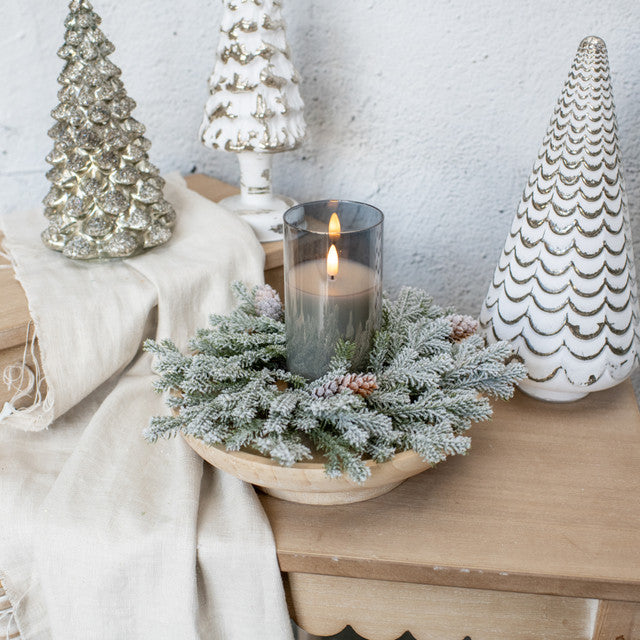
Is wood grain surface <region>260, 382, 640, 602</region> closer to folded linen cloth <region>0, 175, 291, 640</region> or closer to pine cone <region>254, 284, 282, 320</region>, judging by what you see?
folded linen cloth <region>0, 175, 291, 640</region>

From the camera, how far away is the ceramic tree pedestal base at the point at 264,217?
79 centimetres

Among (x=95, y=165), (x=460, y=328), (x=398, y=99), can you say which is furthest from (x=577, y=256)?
(x=95, y=165)

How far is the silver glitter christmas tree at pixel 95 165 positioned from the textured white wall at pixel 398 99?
0.23 meters

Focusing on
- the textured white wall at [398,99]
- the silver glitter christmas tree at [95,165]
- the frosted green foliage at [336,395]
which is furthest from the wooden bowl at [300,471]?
the textured white wall at [398,99]

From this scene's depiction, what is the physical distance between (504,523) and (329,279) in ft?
0.76

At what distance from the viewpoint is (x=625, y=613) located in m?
0.48

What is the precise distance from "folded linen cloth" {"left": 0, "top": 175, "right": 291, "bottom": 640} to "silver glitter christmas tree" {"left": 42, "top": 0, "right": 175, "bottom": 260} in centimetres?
3

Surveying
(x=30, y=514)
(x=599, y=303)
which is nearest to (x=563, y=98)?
(x=599, y=303)

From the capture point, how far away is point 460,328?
58cm

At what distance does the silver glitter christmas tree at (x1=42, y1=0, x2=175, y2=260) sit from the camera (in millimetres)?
651

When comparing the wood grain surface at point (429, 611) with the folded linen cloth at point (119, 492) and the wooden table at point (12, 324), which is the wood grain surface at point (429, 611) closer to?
the folded linen cloth at point (119, 492)

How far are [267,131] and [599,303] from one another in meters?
0.39

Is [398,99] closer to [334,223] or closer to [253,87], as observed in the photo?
[253,87]

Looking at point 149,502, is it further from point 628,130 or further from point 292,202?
point 628,130
